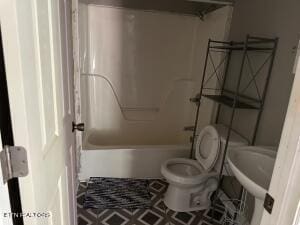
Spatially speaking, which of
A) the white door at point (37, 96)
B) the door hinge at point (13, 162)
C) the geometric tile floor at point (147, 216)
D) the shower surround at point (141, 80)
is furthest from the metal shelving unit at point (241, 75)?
the door hinge at point (13, 162)

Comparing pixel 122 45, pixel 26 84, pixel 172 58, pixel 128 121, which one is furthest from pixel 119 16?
pixel 26 84

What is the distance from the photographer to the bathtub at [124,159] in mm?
2244

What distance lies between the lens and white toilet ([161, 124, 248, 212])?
184 cm

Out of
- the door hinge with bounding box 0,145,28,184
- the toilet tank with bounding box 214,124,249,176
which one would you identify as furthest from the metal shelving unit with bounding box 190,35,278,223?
the door hinge with bounding box 0,145,28,184

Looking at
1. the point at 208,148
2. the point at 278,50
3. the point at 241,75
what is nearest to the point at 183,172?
the point at 208,148

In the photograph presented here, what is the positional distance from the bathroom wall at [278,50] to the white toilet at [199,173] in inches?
8.8

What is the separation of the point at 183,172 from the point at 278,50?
122 cm

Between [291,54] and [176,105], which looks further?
[176,105]

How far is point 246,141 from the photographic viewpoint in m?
1.83

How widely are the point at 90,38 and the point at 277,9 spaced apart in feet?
6.31

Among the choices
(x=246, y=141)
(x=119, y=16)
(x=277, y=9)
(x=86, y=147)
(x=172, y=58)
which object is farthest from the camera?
(x=172, y=58)

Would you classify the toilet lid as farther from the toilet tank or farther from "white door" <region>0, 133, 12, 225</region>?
"white door" <region>0, 133, 12, 225</region>

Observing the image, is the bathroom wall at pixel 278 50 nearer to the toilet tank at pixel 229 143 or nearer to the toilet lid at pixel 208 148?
the toilet tank at pixel 229 143

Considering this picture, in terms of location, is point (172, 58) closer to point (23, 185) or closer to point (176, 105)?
point (176, 105)
